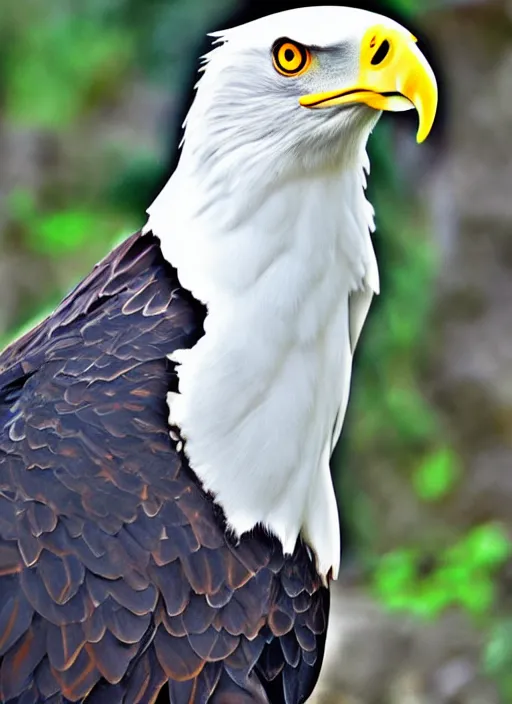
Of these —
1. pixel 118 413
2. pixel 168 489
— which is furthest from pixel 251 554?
pixel 118 413

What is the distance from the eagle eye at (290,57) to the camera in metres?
2.15

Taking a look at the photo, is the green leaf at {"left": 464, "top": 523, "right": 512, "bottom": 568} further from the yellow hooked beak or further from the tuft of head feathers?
the yellow hooked beak

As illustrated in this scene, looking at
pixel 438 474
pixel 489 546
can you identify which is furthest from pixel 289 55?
pixel 438 474

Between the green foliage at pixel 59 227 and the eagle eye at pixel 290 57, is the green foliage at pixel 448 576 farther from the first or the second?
the eagle eye at pixel 290 57

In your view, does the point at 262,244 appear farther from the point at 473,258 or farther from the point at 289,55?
the point at 473,258

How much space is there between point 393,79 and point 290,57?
227 mm

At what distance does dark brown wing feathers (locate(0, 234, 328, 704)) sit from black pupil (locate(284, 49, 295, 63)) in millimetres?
478

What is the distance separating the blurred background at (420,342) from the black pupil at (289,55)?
158 cm

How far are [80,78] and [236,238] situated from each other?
9361 millimetres

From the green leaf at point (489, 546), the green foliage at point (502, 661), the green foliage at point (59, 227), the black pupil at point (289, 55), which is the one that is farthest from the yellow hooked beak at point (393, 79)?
the green foliage at point (59, 227)

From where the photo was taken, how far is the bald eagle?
2123 mm

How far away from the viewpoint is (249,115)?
220 centimetres

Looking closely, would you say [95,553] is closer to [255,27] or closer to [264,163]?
[264,163]

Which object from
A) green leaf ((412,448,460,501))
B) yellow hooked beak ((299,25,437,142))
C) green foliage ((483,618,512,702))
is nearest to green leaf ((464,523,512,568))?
green leaf ((412,448,460,501))
